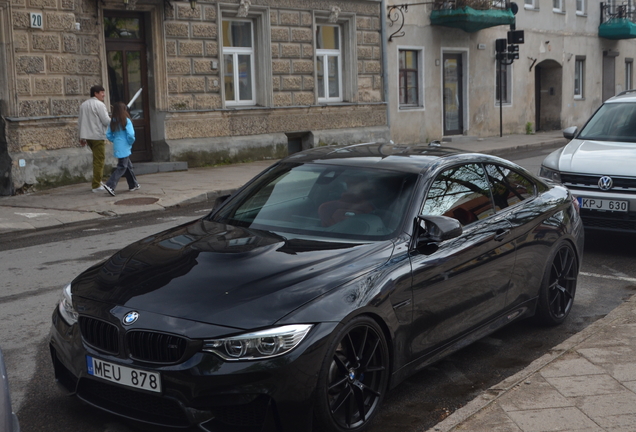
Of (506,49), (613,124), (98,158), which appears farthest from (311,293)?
(506,49)

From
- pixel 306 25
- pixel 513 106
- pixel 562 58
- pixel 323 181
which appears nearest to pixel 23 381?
pixel 323 181

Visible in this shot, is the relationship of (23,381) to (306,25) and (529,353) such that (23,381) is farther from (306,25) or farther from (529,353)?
(306,25)

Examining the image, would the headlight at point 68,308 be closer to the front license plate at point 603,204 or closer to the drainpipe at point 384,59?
the front license plate at point 603,204

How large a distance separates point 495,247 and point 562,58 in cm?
3143

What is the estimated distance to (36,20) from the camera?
1502 centimetres

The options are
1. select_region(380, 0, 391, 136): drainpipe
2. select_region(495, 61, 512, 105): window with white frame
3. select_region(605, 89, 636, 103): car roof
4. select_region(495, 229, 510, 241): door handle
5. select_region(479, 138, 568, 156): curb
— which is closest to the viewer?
select_region(495, 229, 510, 241): door handle

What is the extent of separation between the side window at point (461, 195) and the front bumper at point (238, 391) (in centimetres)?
156

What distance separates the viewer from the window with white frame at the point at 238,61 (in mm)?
20000

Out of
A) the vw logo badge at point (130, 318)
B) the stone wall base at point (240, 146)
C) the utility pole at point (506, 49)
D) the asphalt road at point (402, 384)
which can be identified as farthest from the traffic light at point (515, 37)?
the vw logo badge at point (130, 318)

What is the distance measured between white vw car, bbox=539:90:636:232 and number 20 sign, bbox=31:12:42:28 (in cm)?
995

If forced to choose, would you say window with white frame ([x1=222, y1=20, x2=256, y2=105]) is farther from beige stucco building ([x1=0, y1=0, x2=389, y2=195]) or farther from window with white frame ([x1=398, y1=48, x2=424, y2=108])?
window with white frame ([x1=398, y1=48, x2=424, y2=108])

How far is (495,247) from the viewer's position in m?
5.44

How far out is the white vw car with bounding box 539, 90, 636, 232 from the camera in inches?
339

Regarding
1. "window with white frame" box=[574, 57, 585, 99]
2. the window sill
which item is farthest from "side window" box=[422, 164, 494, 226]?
"window with white frame" box=[574, 57, 585, 99]
